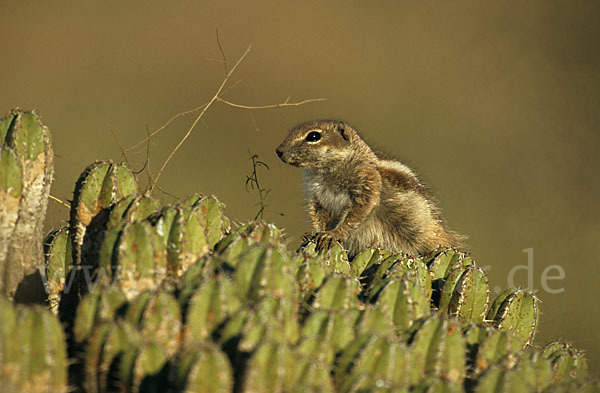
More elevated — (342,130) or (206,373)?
(342,130)

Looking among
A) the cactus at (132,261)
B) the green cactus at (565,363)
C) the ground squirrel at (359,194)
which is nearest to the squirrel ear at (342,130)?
the ground squirrel at (359,194)

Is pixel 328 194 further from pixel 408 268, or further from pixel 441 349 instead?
pixel 441 349

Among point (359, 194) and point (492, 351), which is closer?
point (492, 351)

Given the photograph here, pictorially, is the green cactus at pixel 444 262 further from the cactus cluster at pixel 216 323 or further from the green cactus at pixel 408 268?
the cactus cluster at pixel 216 323

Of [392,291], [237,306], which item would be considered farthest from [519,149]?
[237,306]

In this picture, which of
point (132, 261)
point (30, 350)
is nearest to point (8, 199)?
point (132, 261)

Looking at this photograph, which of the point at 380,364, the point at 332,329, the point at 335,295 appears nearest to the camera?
the point at 380,364

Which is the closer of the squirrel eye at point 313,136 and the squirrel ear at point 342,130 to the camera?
the squirrel eye at point 313,136
